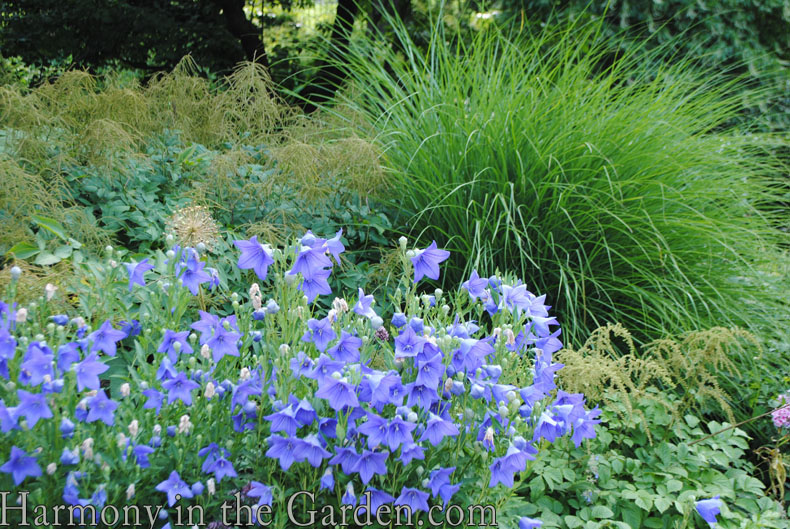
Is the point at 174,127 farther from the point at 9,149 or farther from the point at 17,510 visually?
the point at 17,510

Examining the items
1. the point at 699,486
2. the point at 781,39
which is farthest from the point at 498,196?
the point at 781,39

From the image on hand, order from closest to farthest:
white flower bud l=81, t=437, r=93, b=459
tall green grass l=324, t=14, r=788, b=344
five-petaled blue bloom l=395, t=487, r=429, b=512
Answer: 1. white flower bud l=81, t=437, r=93, b=459
2. five-petaled blue bloom l=395, t=487, r=429, b=512
3. tall green grass l=324, t=14, r=788, b=344

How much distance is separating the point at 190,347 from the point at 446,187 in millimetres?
1733

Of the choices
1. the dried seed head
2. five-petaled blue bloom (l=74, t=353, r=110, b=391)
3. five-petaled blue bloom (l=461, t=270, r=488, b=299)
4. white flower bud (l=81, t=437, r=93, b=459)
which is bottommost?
white flower bud (l=81, t=437, r=93, b=459)

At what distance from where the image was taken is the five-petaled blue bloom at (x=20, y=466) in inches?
45.8

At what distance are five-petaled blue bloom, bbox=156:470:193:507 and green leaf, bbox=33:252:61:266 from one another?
122 cm

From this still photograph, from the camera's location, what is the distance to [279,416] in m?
1.24

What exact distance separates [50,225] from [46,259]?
15 centimetres

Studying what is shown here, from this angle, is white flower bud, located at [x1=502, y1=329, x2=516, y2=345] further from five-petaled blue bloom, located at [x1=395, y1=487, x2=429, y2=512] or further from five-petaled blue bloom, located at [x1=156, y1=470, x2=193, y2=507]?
five-petaled blue bloom, located at [x1=156, y1=470, x2=193, y2=507]

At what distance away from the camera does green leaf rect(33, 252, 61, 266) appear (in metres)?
2.13

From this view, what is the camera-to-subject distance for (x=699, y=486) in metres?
1.89

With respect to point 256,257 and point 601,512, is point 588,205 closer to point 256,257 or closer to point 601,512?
point 601,512

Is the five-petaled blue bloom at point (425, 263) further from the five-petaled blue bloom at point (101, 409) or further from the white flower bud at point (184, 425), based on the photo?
the five-petaled blue bloom at point (101, 409)

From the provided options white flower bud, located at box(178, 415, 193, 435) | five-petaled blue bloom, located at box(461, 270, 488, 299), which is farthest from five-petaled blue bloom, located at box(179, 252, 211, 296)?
five-petaled blue bloom, located at box(461, 270, 488, 299)
